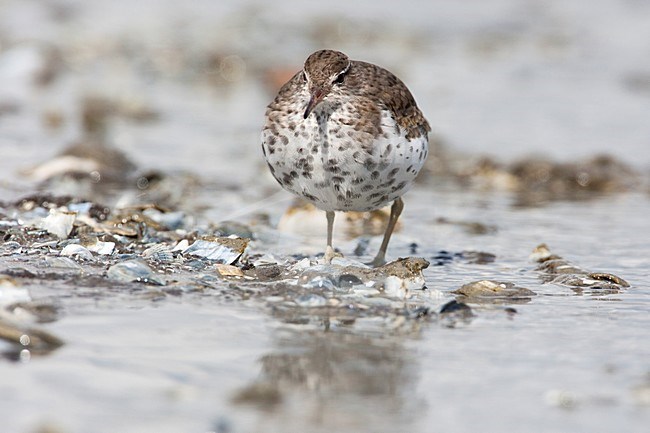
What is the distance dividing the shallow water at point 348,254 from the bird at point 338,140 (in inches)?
27.9

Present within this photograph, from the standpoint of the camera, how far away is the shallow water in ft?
11.9

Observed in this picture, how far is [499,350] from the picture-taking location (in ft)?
14.5

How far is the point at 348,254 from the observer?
686 cm

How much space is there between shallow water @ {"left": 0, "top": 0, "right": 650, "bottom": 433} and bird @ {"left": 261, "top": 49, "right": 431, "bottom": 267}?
2.33ft

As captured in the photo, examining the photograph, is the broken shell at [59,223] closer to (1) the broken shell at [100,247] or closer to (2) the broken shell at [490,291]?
(1) the broken shell at [100,247]

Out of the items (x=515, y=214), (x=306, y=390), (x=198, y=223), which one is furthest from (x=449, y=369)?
(x=515, y=214)

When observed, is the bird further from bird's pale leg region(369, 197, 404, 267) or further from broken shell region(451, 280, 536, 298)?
broken shell region(451, 280, 536, 298)

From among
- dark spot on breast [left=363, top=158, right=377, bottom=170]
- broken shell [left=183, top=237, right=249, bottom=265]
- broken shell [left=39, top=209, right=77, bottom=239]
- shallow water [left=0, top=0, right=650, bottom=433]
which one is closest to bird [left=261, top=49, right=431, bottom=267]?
dark spot on breast [left=363, top=158, right=377, bottom=170]

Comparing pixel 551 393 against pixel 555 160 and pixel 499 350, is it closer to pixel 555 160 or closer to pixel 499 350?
pixel 499 350

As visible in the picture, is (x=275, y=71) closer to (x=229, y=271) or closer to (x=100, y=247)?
(x=100, y=247)

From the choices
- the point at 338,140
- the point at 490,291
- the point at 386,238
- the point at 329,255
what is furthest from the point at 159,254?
the point at 490,291

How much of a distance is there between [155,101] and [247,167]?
3.53 metres

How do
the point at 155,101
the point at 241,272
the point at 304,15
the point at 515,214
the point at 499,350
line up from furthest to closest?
1. the point at 304,15
2. the point at 155,101
3. the point at 515,214
4. the point at 241,272
5. the point at 499,350

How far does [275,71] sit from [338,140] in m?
9.31
